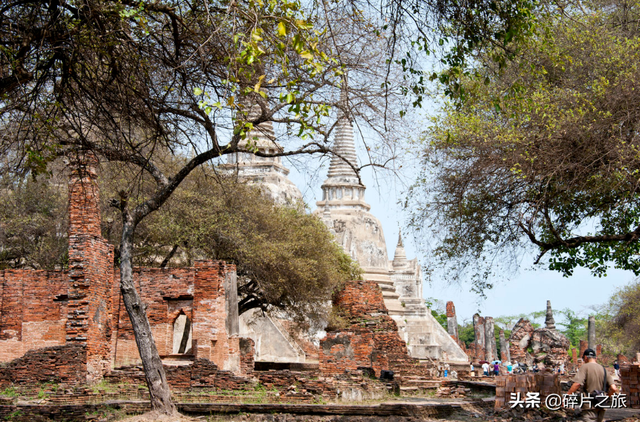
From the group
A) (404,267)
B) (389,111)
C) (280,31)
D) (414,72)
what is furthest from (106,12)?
(404,267)

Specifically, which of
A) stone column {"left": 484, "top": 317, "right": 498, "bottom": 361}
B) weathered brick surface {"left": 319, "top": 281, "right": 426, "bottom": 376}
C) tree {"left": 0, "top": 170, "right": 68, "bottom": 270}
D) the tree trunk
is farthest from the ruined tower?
the tree trunk

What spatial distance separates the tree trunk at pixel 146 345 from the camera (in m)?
8.82

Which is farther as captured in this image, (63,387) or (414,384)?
(414,384)

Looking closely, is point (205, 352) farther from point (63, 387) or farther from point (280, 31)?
point (280, 31)

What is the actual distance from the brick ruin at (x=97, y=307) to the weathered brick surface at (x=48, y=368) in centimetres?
3

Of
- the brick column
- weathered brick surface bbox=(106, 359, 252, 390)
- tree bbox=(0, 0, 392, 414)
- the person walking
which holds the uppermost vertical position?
tree bbox=(0, 0, 392, 414)

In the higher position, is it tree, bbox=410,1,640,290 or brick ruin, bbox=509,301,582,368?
tree, bbox=410,1,640,290

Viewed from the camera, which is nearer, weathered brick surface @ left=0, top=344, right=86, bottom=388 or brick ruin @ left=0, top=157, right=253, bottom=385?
weathered brick surface @ left=0, top=344, right=86, bottom=388

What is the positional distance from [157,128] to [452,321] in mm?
39367

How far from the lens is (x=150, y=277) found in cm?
1540

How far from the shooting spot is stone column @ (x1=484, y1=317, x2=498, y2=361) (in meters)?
38.8

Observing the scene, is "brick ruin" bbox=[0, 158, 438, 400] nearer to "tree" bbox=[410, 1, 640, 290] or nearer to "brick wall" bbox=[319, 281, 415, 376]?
"brick wall" bbox=[319, 281, 415, 376]

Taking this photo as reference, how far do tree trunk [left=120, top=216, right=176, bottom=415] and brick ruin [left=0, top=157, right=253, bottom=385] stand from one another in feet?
13.6

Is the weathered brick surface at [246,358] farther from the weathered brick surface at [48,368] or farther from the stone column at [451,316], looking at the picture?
the stone column at [451,316]
